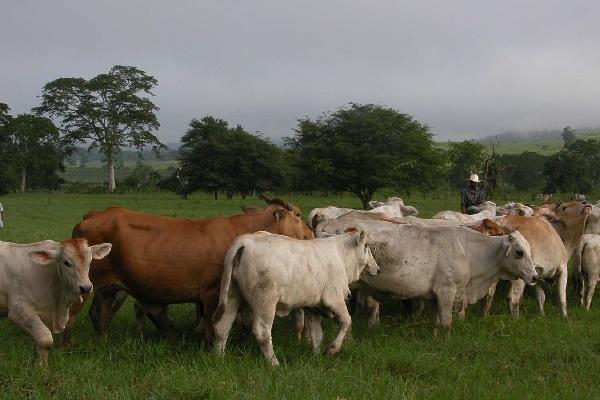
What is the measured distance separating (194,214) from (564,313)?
2400 cm

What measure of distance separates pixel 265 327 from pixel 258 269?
604 mm

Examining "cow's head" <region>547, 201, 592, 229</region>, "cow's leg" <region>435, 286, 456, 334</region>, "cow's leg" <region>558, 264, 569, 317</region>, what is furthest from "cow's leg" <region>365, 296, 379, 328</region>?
"cow's head" <region>547, 201, 592, 229</region>

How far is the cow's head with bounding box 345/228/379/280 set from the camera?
7875mm

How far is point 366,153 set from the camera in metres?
35.4

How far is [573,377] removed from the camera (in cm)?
663

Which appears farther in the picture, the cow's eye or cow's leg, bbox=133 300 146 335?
cow's leg, bbox=133 300 146 335

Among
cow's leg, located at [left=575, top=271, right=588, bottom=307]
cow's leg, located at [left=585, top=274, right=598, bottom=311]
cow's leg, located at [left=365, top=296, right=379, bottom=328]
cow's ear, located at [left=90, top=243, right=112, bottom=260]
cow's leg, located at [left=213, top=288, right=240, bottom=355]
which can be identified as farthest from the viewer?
cow's leg, located at [left=575, top=271, right=588, bottom=307]

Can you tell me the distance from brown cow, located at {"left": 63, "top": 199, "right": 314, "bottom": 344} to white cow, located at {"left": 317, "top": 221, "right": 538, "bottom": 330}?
A: 1.95 meters


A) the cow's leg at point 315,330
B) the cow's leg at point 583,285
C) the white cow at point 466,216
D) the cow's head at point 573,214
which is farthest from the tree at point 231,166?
the cow's leg at point 315,330

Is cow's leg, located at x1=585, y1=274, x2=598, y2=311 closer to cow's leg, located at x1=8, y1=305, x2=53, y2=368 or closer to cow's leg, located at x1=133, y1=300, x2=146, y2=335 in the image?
cow's leg, located at x1=133, y1=300, x2=146, y2=335

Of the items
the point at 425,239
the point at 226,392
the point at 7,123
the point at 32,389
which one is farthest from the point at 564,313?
the point at 7,123

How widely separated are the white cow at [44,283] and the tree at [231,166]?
49.0m

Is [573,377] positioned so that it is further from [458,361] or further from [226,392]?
[226,392]

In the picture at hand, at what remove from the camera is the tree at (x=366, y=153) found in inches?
1392
